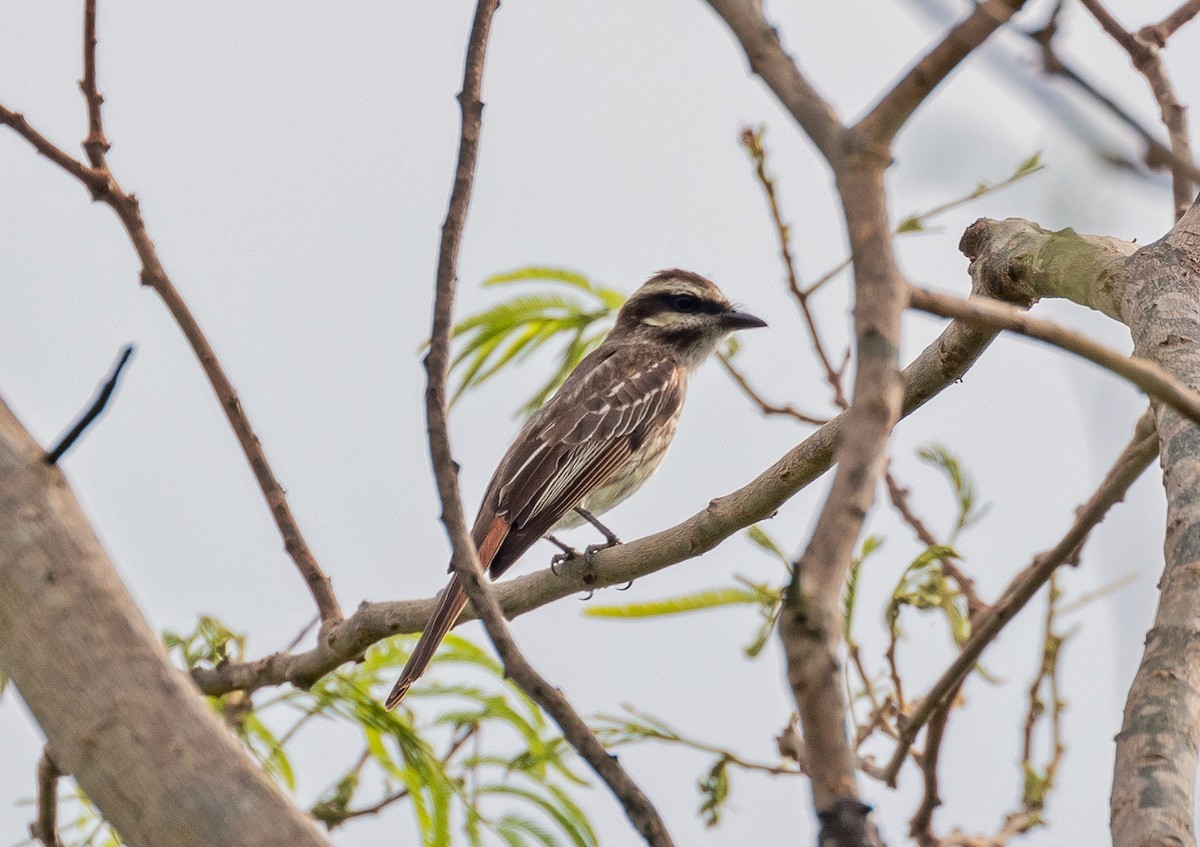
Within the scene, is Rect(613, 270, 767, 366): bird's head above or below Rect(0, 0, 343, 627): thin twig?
above

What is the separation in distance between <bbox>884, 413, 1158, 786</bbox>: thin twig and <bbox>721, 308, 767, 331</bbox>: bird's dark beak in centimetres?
339

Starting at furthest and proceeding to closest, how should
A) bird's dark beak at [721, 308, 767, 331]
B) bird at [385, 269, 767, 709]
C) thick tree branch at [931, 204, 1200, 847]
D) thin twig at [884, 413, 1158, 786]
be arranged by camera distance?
bird's dark beak at [721, 308, 767, 331] → bird at [385, 269, 767, 709] → thin twig at [884, 413, 1158, 786] → thick tree branch at [931, 204, 1200, 847]

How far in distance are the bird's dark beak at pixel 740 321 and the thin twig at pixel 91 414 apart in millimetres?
5701

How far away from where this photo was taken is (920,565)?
4699mm

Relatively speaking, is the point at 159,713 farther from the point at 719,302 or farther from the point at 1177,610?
the point at 719,302

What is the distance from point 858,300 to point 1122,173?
1.12 ft

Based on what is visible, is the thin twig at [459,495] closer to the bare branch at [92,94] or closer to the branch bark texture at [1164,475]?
the branch bark texture at [1164,475]

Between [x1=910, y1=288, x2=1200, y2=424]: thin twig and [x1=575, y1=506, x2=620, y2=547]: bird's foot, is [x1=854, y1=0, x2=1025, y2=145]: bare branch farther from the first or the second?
[x1=575, y1=506, x2=620, y2=547]: bird's foot

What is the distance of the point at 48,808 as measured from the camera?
398 cm

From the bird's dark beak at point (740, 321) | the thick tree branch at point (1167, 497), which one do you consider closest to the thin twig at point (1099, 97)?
the thick tree branch at point (1167, 497)

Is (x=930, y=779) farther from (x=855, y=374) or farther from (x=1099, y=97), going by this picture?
(x=1099, y=97)

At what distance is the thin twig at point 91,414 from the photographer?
7.41 feet

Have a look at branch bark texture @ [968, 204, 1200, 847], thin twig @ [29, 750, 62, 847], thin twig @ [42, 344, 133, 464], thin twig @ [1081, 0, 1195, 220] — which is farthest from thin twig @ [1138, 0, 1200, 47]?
thin twig @ [29, 750, 62, 847]

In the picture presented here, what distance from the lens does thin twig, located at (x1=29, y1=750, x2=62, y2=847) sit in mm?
3967
